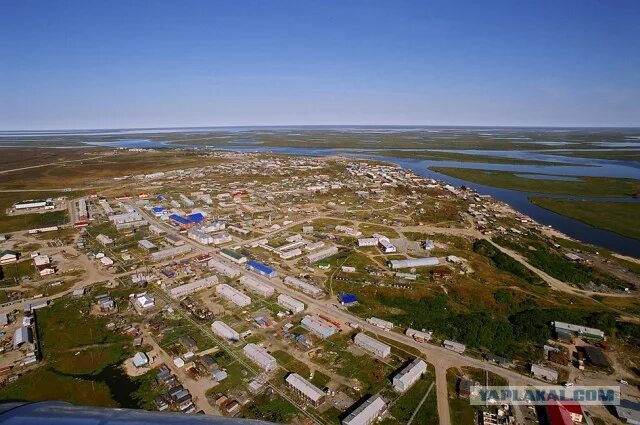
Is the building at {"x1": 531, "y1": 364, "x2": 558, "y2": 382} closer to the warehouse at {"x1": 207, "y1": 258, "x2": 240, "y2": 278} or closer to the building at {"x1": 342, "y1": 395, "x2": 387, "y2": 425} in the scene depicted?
the building at {"x1": 342, "y1": 395, "x2": 387, "y2": 425}

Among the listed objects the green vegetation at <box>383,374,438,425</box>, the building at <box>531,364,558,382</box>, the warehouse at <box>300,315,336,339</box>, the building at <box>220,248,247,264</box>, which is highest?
the building at <box>220,248,247,264</box>

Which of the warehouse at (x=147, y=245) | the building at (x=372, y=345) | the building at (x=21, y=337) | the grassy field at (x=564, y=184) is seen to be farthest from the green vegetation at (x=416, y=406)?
the grassy field at (x=564, y=184)

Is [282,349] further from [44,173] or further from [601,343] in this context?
[44,173]

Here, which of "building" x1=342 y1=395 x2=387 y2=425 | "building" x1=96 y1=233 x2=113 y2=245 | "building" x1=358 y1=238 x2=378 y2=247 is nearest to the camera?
"building" x1=342 y1=395 x2=387 y2=425

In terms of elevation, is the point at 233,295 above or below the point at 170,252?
below

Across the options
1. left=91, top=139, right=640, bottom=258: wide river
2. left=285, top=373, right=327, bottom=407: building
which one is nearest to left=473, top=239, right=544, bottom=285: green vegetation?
left=91, top=139, right=640, bottom=258: wide river

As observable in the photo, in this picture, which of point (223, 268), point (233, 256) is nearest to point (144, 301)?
point (223, 268)

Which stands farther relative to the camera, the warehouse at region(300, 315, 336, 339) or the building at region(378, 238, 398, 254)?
the building at region(378, 238, 398, 254)

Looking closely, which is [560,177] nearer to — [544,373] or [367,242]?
[367,242]
